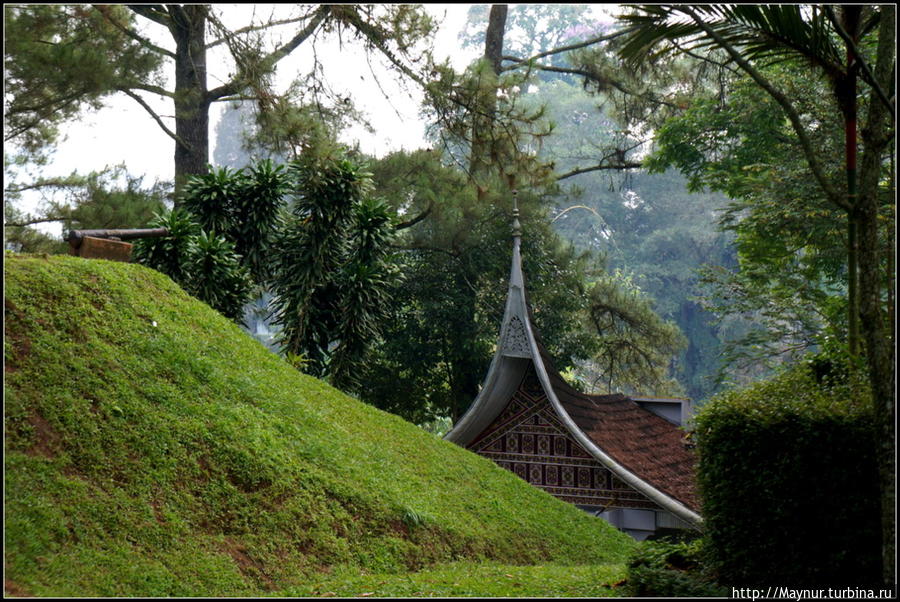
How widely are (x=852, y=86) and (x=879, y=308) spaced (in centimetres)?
147

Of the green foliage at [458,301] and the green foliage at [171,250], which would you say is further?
the green foliage at [458,301]

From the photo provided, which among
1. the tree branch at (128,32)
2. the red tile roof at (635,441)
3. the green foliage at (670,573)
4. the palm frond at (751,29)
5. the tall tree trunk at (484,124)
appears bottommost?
the green foliage at (670,573)

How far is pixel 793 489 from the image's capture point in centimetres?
508

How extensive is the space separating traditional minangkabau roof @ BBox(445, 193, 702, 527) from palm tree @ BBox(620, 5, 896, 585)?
5261 mm

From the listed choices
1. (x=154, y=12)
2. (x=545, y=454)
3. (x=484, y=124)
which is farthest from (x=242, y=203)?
(x=545, y=454)

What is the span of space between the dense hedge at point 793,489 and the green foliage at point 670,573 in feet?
0.55

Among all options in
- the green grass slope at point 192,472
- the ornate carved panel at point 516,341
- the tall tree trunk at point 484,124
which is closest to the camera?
the green grass slope at point 192,472

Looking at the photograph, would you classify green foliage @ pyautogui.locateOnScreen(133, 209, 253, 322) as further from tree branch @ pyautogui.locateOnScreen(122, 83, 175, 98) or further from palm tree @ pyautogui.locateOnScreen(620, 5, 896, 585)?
palm tree @ pyautogui.locateOnScreen(620, 5, 896, 585)

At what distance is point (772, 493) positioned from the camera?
5148 millimetres

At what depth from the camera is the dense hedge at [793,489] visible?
4938 millimetres

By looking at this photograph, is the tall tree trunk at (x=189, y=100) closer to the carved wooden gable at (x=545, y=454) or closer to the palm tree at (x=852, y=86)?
the carved wooden gable at (x=545, y=454)

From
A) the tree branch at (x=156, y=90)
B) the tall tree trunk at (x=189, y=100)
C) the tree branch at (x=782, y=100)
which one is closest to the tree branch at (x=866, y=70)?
the tree branch at (x=782, y=100)

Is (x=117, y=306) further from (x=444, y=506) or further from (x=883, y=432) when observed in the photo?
(x=883, y=432)

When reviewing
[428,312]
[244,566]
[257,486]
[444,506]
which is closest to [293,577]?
[244,566]
